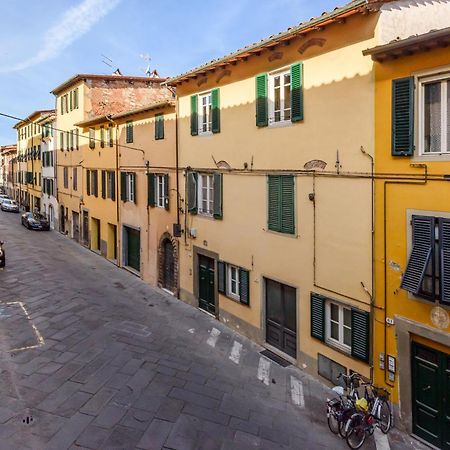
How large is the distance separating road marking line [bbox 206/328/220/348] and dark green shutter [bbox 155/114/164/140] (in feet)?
29.1

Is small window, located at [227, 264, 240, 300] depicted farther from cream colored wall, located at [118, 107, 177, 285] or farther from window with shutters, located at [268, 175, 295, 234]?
cream colored wall, located at [118, 107, 177, 285]

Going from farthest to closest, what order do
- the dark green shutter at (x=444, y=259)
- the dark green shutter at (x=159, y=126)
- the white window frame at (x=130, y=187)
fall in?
the white window frame at (x=130, y=187) < the dark green shutter at (x=159, y=126) < the dark green shutter at (x=444, y=259)

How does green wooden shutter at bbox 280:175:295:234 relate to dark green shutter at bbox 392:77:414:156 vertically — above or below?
below

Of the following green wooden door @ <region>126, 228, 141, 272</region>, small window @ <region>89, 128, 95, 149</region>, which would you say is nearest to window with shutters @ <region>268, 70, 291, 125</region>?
green wooden door @ <region>126, 228, 141, 272</region>

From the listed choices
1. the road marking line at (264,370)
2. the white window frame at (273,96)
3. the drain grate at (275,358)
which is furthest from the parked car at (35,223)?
the white window frame at (273,96)

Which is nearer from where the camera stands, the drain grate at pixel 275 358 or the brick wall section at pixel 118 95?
the drain grate at pixel 275 358

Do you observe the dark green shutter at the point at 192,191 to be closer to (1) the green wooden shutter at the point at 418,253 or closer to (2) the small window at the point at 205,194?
(2) the small window at the point at 205,194

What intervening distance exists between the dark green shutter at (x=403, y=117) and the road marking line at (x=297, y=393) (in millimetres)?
6250

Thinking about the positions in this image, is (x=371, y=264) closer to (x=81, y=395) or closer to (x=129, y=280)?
(x=81, y=395)

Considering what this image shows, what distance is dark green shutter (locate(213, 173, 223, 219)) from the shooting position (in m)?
15.2

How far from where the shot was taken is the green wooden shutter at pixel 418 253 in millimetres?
8539

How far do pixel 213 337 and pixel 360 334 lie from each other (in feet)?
19.0

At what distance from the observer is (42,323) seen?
1511 cm

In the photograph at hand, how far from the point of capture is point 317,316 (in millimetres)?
11500
